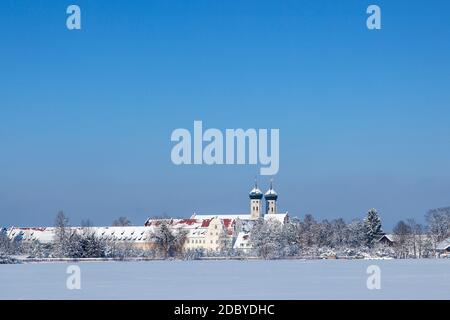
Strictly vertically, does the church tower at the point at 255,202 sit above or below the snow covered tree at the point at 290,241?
above

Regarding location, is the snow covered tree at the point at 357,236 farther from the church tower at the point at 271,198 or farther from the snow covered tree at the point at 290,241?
Result: the church tower at the point at 271,198

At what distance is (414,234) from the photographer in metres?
105

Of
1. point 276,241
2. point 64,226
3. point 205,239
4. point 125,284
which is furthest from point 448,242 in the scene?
point 125,284

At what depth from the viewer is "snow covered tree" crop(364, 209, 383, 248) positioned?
100188 mm

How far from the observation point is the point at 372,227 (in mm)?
100375

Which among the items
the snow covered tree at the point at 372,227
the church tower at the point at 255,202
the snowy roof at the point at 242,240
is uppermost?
the church tower at the point at 255,202

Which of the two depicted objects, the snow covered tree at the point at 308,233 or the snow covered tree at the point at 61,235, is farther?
the snow covered tree at the point at 308,233

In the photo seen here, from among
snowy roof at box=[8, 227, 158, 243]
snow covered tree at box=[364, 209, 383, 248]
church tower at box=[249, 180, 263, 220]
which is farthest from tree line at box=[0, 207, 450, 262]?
church tower at box=[249, 180, 263, 220]

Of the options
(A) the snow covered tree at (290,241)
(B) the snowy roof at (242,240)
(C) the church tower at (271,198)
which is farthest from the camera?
(C) the church tower at (271,198)

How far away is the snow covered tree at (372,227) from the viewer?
100 metres

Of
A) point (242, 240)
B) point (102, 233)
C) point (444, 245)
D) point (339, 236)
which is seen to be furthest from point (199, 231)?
point (444, 245)

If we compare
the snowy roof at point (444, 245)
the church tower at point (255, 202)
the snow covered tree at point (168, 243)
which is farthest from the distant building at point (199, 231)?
the snowy roof at point (444, 245)

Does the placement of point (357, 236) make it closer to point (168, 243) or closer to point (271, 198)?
point (168, 243)
